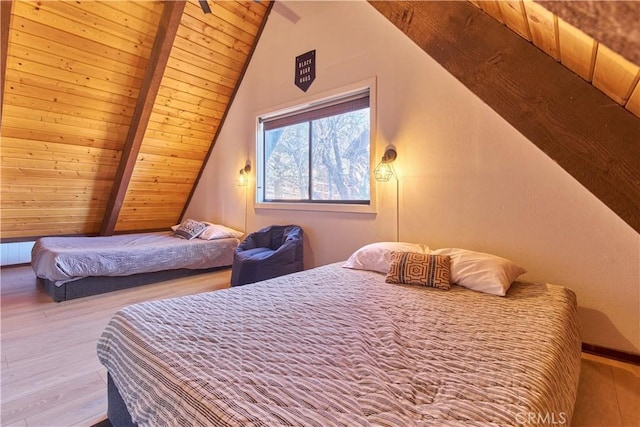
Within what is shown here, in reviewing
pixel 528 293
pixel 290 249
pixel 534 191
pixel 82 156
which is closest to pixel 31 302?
pixel 82 156

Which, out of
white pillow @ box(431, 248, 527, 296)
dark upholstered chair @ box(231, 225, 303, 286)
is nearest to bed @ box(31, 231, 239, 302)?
dark upholstered chair @ box(231, 225, 303, 286)

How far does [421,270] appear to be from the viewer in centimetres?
211

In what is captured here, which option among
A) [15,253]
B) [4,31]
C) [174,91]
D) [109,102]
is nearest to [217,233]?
[174,91]

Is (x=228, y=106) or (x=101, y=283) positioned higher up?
(x=228, y=106)

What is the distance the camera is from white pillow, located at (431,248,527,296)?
1897mm

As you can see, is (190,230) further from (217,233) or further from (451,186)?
(451,186)

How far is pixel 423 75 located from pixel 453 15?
2.59 ft

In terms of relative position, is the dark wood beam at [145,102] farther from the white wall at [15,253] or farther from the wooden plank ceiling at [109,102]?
the white wall at [15,253]

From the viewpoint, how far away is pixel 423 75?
274 centimetres

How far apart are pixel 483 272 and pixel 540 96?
1.11 m

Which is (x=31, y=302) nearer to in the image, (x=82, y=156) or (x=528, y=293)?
(x=82, y=156)

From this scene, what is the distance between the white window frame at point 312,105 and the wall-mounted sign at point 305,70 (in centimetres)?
19

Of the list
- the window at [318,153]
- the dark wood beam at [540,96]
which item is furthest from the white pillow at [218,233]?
the dark wood beam at [540,96]

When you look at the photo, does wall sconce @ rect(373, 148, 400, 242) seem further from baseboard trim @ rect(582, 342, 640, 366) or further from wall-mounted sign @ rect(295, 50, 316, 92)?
baseboard trim @ rect(582, 342, 640, 366)
